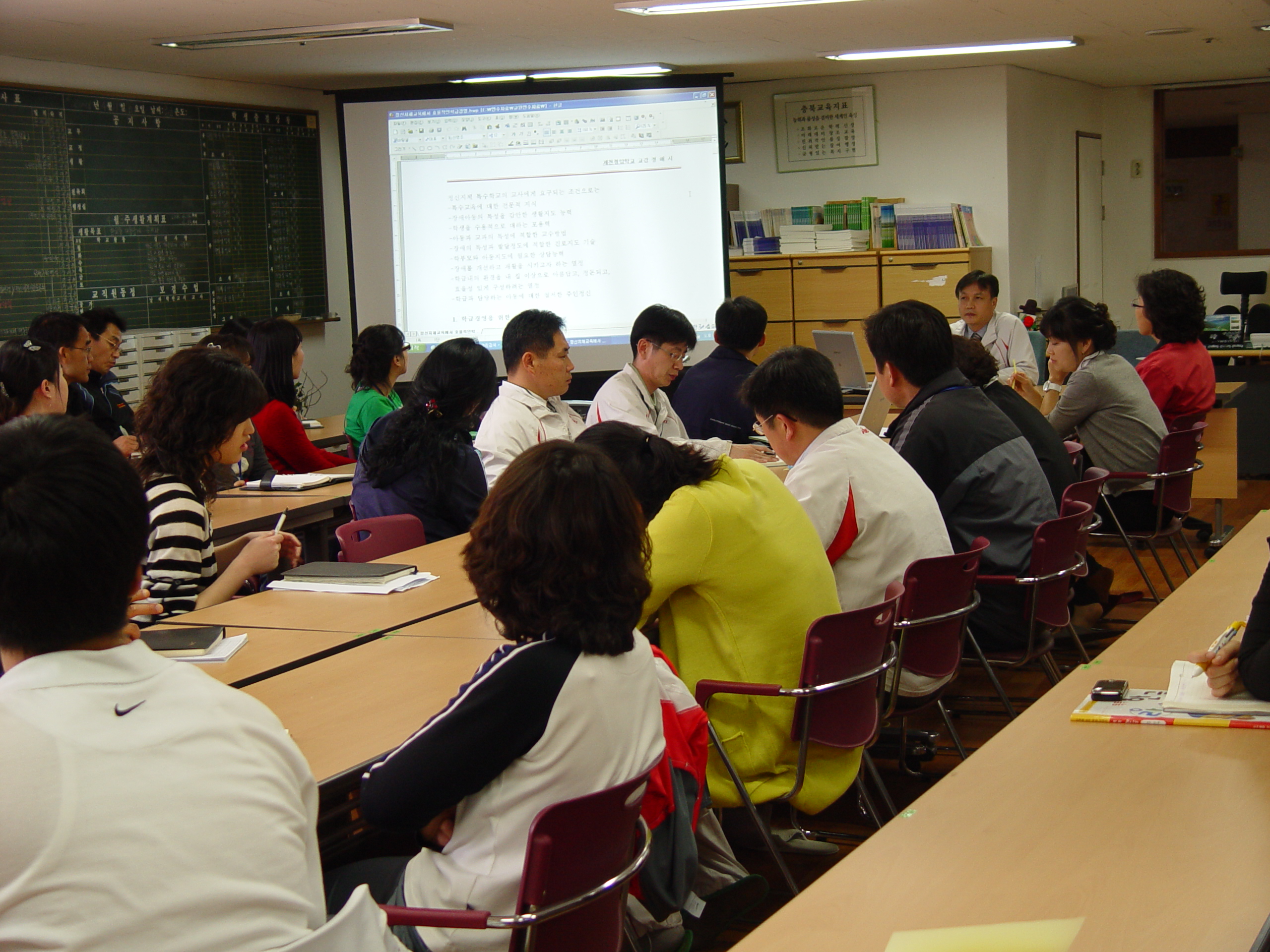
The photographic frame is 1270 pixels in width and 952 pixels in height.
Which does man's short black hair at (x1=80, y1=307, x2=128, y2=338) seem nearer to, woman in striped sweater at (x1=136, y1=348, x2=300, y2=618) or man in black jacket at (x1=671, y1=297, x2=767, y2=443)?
man in black jacket at (x1=671, y1=297, x2=767, y2=443)

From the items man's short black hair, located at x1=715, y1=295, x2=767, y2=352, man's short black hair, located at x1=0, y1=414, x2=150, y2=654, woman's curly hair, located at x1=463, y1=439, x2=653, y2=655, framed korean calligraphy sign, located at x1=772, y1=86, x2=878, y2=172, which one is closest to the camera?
man's short black hair, located at x1=0, y1=414, x2=150, y2=654

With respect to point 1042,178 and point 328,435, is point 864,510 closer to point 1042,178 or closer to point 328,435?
point 328,435

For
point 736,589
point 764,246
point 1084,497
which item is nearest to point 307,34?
point 764,246

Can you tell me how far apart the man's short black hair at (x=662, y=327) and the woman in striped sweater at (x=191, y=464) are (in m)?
2.11

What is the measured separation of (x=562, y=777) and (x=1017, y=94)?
8111mm

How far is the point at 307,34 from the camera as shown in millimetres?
6074

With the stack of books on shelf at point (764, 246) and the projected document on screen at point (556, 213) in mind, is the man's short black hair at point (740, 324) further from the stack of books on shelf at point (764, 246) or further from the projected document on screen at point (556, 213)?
the stack of books on shelf at point (764, 246)

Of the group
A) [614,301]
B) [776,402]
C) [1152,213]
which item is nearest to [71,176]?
[614,301]

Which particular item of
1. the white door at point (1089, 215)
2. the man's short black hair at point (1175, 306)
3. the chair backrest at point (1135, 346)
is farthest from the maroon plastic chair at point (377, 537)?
the white door at point (1089, 215)

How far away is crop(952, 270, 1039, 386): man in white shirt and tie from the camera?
6.77 metres

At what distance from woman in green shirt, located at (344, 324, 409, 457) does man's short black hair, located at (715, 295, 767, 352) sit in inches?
55.5

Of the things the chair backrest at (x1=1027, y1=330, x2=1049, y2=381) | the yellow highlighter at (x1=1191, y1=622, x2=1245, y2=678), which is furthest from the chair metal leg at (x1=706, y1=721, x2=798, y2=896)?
the chair backrest at (x1=1027, y1=330, x2=1049, y2=381)

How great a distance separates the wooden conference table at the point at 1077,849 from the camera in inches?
54.9

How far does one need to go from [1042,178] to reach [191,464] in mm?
7868
